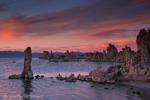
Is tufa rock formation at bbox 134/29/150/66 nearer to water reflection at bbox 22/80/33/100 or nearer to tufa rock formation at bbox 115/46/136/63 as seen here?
tufa rock formation at bbox 115/46/136/63

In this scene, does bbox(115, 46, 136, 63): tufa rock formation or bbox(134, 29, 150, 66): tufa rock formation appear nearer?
bbox(134, 29, 150, 66): tufa rock formation

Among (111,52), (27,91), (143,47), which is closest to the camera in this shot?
(27,91)

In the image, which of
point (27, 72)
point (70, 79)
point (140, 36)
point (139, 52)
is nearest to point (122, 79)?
point (70, 79)

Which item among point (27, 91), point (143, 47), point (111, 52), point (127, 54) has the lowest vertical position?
point (27, 91)

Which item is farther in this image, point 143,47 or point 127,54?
point 127,54

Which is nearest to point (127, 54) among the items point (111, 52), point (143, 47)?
point (143, 47)

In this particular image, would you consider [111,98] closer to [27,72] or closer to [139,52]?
[27,72]

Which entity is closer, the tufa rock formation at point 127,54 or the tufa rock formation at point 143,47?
the tufa rock formation at point 143,47

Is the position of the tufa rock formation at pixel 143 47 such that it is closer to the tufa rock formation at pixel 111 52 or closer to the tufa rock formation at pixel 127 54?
the tufa rock formation at pixel 127 54

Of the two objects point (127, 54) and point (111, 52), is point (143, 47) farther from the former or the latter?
point (111, 52)

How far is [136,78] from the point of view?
35.8m

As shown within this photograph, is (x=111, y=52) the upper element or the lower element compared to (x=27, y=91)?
upper

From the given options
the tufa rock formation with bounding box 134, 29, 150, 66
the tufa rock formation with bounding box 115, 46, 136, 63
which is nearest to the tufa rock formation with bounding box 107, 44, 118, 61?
the tufa rock formation with bounding box 115, 46, 136, 63

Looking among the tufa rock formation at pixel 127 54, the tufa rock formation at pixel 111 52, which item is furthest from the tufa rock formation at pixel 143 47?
the tufa rock formation at pixel 111 52
